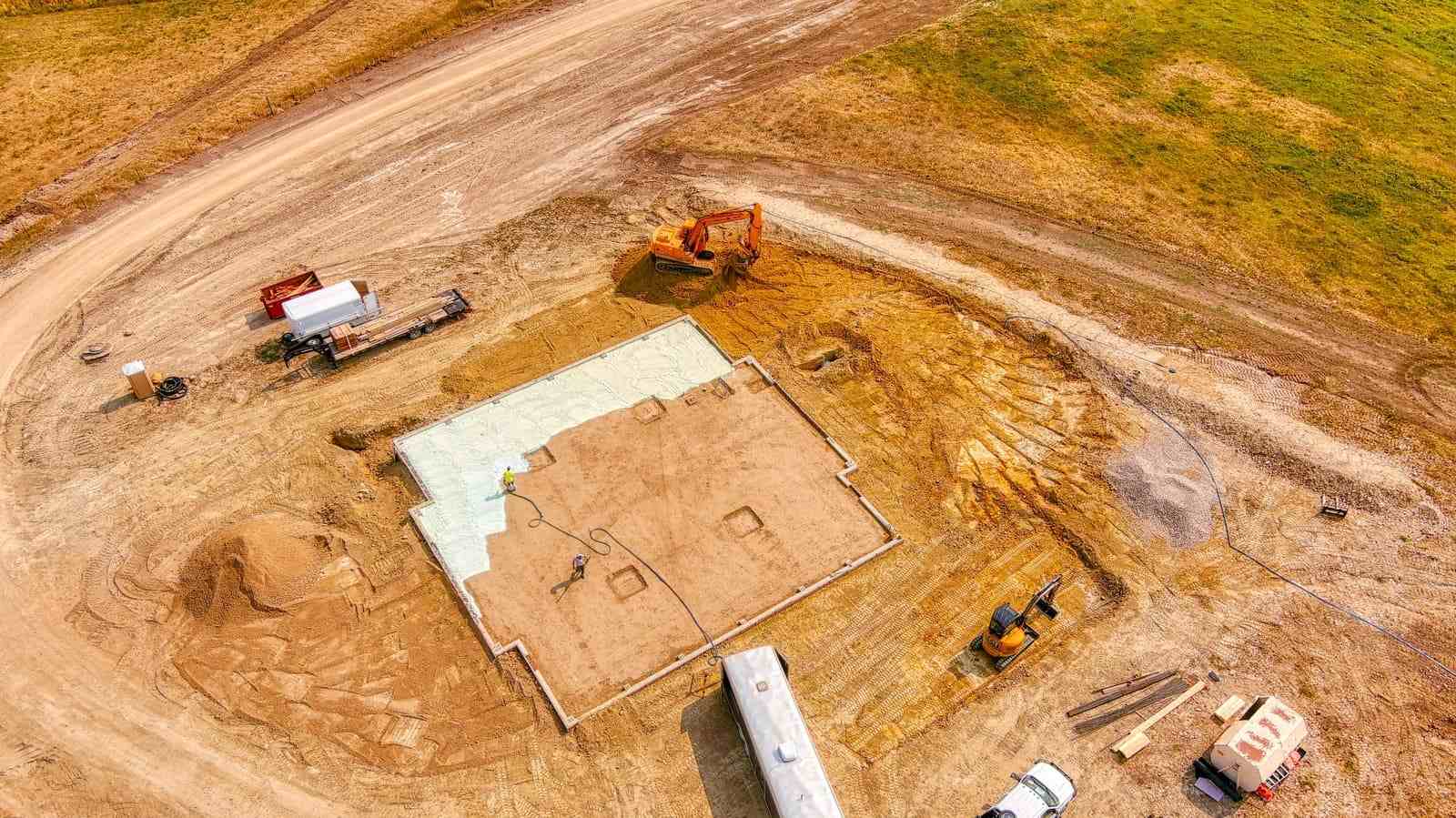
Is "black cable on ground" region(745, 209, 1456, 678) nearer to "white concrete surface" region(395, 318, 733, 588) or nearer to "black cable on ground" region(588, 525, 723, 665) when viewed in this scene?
"white concrete surface" region(395, 318, 733, 588)

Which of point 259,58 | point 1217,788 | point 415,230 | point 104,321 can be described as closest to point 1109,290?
point 1217,788

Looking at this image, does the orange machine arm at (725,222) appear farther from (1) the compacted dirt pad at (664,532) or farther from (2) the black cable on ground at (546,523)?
(2) the black cable on ground at (546,523)

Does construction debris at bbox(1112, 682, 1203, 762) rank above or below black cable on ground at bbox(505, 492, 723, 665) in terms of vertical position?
below

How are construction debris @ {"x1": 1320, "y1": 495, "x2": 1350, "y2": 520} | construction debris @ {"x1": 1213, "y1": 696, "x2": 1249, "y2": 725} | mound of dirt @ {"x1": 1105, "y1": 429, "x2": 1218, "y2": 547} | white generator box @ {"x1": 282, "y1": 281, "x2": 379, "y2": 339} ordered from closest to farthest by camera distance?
construction debris @ {"x1": 1213, "y1": 696, "x2": 1249, "y2": 725}, mound of dirt @ {"x1": 1105, "y1": 429, "x2": 1218, "y2": 547}, construction debris @ {"x1": 1320, "y1": 495, "x2": 1350, "y2": 520}, white generator box @ {"x1": 282, "y1": 281, "x2": 379, "y2": 339}

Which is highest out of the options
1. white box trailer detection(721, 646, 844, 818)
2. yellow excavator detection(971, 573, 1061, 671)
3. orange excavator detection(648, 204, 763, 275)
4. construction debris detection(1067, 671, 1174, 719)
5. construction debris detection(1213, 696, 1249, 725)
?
orange excavator detection(648, 204, 763, 275)

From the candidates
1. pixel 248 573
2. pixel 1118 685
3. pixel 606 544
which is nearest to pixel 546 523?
pixel 606 544

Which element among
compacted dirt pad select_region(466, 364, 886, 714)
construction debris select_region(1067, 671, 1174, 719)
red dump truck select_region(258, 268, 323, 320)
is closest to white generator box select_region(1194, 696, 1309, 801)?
construction debris select_region(1067, 671, 1174, 719)

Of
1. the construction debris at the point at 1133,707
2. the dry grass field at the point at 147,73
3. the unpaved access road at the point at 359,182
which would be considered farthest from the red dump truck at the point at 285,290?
the construction debris at the point at 1133,707
